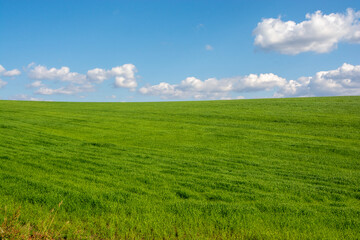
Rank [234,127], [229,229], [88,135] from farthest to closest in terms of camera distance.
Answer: [234,127]
[88,135]
[229,229]

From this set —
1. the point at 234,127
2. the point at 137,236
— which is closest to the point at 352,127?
the point at 234,127

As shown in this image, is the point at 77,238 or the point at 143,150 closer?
the point at 77,238

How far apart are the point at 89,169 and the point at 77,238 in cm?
384

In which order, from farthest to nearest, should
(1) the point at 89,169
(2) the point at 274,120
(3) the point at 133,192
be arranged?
(2) the point at 274,120
(1) the point at 89,169
(3) the point at 133,192

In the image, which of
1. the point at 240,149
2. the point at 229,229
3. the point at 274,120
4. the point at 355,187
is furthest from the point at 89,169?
the point at 274,120

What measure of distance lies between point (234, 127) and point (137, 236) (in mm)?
13179

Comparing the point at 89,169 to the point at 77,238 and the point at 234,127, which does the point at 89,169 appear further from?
the point at 234,127

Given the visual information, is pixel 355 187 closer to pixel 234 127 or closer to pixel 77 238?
pixel 77 238

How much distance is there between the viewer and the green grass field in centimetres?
459

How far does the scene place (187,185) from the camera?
21.7 feet

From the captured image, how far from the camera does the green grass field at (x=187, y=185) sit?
459 cm

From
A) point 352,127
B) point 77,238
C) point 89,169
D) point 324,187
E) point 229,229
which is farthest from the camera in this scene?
point 352,127

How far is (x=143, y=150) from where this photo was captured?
10555 mm

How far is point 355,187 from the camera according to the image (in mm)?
6852
